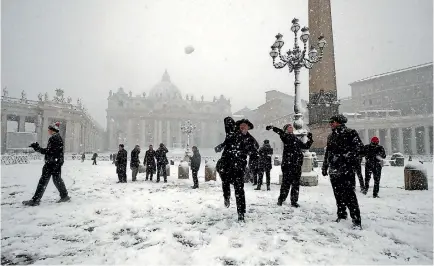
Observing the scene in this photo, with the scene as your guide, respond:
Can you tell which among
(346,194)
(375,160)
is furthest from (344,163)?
(375,160)

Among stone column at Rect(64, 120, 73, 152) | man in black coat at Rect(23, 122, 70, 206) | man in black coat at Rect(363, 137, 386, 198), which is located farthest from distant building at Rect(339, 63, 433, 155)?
stone column at Rect(64, 120, 73, 152)

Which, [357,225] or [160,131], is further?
[160,131]

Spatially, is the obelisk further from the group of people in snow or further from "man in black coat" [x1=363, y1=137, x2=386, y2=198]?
the group of people in snow

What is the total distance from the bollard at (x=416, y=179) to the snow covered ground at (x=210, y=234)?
7.05 feet

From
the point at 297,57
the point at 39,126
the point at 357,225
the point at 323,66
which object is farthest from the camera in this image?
the point at 39,126

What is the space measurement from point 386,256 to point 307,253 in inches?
35.2

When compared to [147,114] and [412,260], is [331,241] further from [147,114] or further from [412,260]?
[147,114]

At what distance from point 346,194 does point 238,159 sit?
1828 mm

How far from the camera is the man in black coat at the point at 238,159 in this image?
4.40 metres

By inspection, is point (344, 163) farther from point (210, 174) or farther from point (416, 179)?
point (210, 174)

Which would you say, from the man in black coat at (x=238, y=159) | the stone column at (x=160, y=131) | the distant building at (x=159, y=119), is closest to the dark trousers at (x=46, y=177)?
the man in black coat at (x=238, y=159)

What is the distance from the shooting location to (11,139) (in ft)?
85.5

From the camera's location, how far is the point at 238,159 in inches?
177

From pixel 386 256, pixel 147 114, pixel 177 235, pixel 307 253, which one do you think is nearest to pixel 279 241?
pixel 307 253
